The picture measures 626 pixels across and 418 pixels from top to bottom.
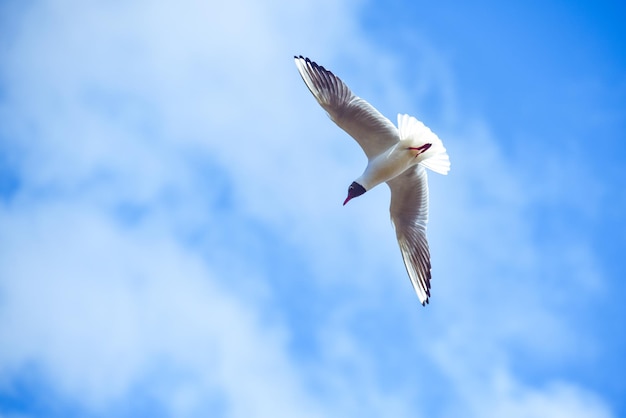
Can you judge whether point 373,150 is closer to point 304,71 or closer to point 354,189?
point 354,189

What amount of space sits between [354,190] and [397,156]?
77 centimetres

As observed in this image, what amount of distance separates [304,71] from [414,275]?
8.22ft

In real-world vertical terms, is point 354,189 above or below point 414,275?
above

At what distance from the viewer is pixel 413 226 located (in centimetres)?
901

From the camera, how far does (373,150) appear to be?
28.3 feet

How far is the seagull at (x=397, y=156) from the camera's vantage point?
26.8ft

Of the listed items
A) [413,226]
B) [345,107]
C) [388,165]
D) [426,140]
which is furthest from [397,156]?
[413,226]

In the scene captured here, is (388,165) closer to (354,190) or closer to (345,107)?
(354,190)

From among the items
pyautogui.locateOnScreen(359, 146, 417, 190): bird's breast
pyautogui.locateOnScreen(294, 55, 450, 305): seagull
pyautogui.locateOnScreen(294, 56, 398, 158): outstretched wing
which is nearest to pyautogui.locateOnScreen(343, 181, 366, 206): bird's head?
pyautogui.locateOnScreen(294, 55, 450, 305): seagull

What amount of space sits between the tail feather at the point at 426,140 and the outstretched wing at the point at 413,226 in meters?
0.35

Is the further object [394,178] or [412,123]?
[394,178]

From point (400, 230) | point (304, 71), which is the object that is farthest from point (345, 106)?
point (400, 230)

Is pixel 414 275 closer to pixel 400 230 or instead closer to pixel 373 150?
pixel 400 230

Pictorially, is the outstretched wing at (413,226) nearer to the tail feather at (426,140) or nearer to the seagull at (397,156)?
the seagull at (397,156)
